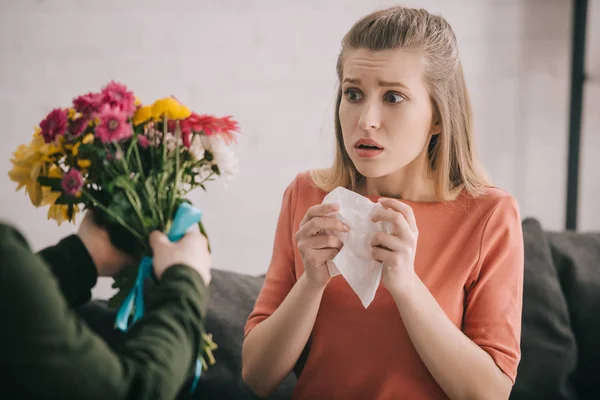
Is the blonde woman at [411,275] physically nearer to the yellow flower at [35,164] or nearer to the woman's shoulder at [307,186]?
the woman's shoulder at [307,186]

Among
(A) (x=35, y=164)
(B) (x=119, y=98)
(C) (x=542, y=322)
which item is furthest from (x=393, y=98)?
(C) (x=542, y=322)

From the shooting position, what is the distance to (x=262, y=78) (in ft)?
6.50

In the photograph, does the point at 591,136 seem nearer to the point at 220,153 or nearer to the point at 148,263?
the point at 220,153

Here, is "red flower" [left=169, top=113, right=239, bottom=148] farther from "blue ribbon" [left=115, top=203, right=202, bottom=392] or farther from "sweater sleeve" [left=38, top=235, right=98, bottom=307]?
"sweater sleeve" [left=38, top=235, right=98, bottom=307]

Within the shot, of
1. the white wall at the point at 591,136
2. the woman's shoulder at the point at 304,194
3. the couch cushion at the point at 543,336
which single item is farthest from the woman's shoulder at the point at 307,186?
the white wall at the point at 591,136

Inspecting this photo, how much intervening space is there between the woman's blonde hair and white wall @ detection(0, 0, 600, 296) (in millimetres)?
730

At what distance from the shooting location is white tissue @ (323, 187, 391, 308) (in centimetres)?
101

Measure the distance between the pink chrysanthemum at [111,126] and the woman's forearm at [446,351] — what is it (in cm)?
51

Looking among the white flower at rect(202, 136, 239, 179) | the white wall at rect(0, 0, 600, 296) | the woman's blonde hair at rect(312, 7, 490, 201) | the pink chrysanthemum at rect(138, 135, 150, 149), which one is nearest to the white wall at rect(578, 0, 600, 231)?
the white wall at rect(0, 0, 600, 296)

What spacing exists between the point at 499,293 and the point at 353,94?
46 centimetres

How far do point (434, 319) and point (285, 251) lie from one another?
0.36 m

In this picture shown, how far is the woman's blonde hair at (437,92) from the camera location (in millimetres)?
1124

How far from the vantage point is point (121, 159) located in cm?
84

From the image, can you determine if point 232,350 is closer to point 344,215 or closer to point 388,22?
point 344,215
